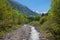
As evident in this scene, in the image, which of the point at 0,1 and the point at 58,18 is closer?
the point at 58,18

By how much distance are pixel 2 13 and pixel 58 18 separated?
55.7 ft

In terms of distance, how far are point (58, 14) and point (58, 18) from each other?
627 mm

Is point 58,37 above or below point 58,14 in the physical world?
below

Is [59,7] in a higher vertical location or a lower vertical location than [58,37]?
higher

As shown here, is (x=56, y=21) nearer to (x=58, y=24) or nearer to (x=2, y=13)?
(x=58, y=24)

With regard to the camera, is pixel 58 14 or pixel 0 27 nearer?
pixel 58 14

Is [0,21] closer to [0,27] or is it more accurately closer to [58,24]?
[0,27]

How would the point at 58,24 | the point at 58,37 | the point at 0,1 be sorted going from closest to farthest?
the point at 58,37
the point at 58,24
the point at 0,1

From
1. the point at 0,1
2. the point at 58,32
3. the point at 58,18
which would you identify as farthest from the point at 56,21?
the point at 0,1

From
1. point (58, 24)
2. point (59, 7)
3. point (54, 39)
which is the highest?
point (59, 7)

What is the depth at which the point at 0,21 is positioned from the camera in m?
39.9

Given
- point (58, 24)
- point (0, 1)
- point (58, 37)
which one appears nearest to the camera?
point (58, 37)

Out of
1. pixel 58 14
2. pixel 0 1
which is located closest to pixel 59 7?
pixel 58 14

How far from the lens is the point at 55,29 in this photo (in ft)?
83.2
